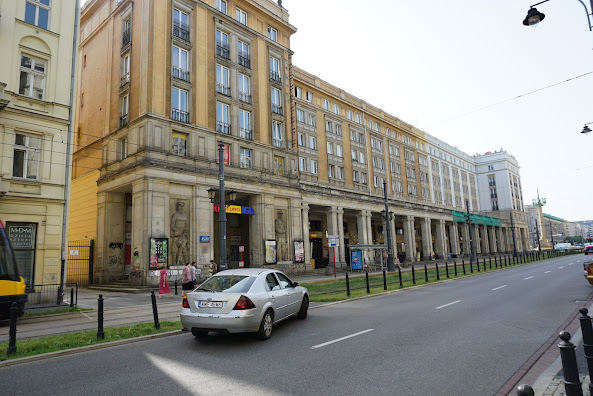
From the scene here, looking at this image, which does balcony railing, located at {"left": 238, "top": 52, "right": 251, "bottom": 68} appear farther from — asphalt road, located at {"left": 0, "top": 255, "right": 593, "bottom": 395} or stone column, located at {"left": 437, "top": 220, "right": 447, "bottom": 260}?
stone column, located at {"left": 437, "top": 220, "right": 447, "bottom": 260}

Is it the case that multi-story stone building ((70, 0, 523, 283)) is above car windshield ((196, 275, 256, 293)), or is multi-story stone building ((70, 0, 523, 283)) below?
above

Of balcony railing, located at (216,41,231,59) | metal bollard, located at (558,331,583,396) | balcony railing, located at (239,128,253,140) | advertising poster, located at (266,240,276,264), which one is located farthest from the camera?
balcony railing, located at (239,128,253,140)

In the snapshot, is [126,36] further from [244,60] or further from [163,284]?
[163,284]

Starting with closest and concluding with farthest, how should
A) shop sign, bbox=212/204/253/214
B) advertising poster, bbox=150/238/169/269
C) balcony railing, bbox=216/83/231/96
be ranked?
advertising poster, bbox=150/238/169/269 < shop sign, bbox=212/204/253/214 < balcony railing, bbox=216/83/231/96

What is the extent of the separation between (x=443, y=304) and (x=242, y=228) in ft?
85.1

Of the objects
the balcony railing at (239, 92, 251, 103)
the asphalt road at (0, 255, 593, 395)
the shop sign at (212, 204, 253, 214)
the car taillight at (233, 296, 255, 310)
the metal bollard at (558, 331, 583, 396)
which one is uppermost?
the balcony railing at (239, 92, 251, 103)

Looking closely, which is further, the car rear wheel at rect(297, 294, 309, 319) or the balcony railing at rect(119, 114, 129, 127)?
the balcony railing at rect(119, 114, 129, 127)

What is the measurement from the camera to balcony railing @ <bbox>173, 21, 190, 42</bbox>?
28844mm

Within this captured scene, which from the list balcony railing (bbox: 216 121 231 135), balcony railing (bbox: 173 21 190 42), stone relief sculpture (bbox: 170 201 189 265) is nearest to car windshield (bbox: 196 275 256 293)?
stone relief sculpture (bbox: 170 201 189 265)

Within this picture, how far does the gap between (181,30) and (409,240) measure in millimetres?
41135

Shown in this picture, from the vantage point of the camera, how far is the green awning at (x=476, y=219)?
219ft

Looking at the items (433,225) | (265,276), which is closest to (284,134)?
(265,276)

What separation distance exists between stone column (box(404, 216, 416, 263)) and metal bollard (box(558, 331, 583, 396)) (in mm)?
51833

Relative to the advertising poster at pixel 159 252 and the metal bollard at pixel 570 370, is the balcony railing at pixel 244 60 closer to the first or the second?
the advertising poster at pixel 159 252
